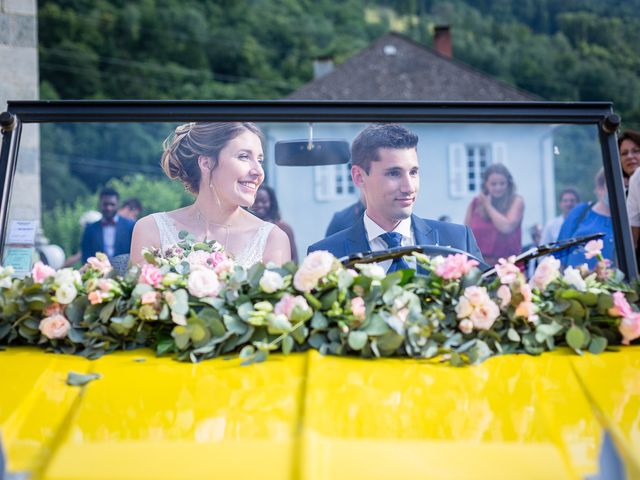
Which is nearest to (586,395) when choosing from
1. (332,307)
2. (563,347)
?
(563,347)

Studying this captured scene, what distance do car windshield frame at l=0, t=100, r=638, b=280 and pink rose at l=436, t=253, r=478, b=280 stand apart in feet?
1.71

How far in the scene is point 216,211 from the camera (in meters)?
2.37

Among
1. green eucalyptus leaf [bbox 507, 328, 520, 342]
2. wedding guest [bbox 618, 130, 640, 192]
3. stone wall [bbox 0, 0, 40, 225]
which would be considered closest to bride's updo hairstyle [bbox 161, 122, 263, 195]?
green eucalyptus leaf [bbox 507, 328, 520, 342]

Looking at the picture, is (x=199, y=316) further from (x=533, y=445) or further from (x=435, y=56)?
(x=435, y=56)

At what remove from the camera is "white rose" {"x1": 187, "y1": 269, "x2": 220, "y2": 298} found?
199 centimetres

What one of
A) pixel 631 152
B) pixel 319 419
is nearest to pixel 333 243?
pixel 319 419

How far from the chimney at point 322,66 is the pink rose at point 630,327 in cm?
3386

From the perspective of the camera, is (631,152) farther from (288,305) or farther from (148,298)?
(148,298)

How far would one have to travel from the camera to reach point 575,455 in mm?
→ 1306

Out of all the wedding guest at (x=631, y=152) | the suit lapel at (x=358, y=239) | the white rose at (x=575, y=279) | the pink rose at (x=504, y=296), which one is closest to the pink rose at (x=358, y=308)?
the pink rose at (x=504, y=296)

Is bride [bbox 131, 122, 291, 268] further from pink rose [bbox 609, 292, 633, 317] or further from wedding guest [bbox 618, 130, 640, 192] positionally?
wedding guest [bbox 618, 130, 640, 192]

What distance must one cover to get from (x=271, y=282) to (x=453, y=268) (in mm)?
441

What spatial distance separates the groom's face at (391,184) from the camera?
241 centimetres

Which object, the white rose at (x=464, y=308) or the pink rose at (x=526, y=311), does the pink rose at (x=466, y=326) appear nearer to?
the white rose at (x=464, y=308)
